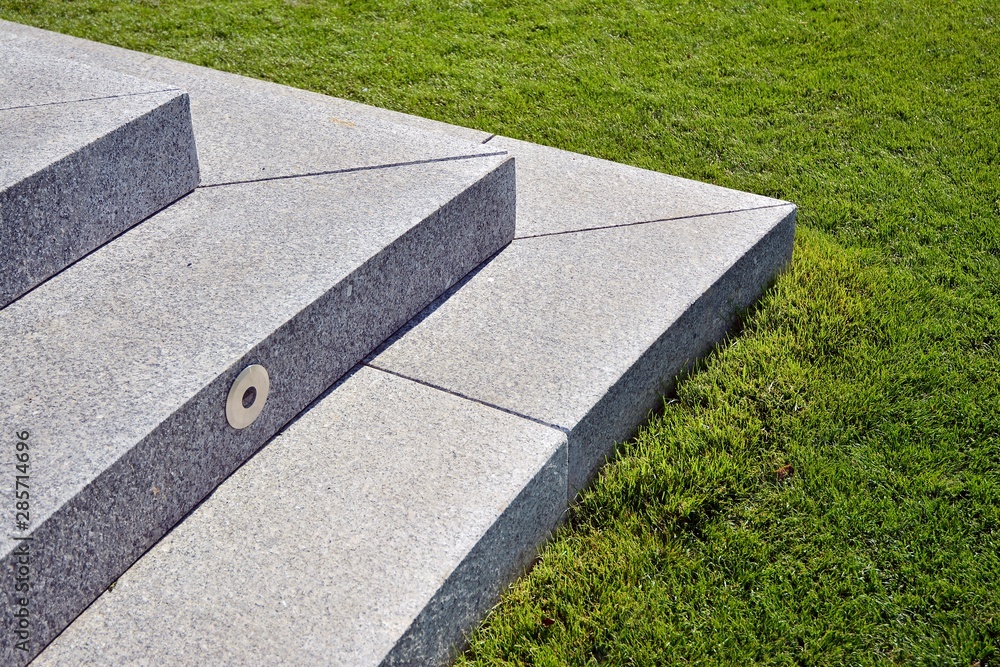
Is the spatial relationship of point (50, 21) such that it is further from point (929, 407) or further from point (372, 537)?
point (929, 407)

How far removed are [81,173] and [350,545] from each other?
1600 millimetres

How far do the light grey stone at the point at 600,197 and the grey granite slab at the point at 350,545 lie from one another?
133 centimetres

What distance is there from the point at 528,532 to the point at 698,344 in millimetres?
1217

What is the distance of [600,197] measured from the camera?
4293 mm

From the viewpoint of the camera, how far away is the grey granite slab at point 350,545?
2.31 m

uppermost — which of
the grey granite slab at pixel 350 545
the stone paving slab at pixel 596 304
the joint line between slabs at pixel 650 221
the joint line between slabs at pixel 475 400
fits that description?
the joint line between slabs at pixel 650 221

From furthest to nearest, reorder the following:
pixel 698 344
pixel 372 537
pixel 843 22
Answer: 1. pixel 843 22
2. pixel 698 344
3. pixel 372 537

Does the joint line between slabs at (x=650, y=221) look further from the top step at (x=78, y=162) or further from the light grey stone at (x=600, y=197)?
the top step at (x=78, y=162)

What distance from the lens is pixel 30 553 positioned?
2176 millimetres

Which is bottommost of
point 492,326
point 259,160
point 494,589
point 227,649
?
point 494,589

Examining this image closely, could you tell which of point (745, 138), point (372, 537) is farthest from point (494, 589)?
point (745, 138)

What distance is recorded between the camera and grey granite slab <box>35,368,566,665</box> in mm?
2311
